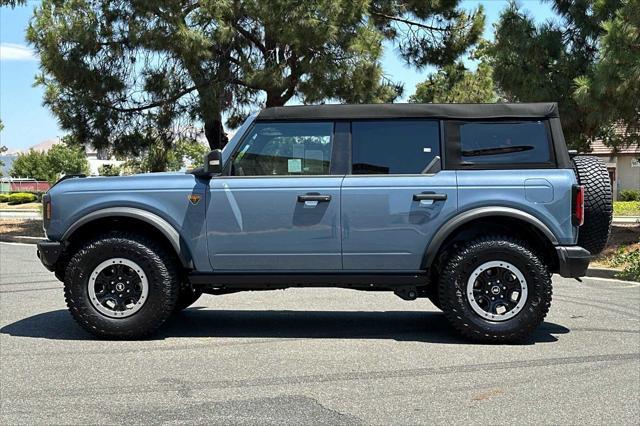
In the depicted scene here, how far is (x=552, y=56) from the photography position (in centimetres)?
1365

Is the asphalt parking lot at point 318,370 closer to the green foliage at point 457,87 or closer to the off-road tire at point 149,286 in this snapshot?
the off-road tire at point 149,286

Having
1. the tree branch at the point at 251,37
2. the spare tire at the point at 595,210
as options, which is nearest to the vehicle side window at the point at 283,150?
the spare tire at the point at 595,210

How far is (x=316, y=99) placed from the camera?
1606 centimetres

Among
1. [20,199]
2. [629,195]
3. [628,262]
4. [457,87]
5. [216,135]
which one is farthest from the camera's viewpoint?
[20,199]

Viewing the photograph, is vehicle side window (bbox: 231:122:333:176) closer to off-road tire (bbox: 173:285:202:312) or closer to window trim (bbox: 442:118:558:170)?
window trim (bbox: 442:118:558:170)

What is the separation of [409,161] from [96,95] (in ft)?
44.7

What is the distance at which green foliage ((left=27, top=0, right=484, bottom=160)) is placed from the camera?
594 inches

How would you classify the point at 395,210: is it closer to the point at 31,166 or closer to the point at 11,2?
the point at 11,2

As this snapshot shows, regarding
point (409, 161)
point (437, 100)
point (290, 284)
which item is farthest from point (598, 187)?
point (437, 100)

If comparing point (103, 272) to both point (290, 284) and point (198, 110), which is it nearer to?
point (290, 284)

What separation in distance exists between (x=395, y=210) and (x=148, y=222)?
7.02ft

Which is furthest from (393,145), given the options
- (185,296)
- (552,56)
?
(552,56)

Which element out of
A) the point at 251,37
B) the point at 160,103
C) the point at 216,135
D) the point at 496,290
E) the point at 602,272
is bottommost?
the point at 602,272

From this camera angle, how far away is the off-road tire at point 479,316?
5.70m
